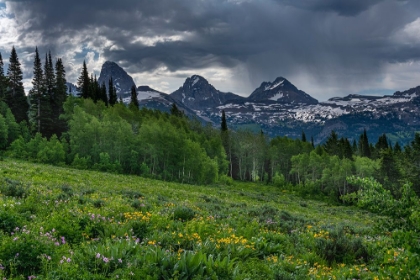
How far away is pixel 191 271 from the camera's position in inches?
252

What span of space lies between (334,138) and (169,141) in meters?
80.2

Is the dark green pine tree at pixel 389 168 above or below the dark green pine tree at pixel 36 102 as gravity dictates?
below

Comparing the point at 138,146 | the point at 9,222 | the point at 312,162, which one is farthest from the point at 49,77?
the point at 9,222

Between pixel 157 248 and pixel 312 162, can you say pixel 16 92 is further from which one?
pixel 157 248

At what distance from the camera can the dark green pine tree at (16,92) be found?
3115 inches

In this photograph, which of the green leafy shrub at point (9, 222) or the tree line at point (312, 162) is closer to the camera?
the green leafy shrub at point (9, 222)

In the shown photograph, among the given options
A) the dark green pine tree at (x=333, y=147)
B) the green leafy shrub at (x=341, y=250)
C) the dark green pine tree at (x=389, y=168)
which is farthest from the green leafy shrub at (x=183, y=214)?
the dark green pine tree at (x=333, y=147)

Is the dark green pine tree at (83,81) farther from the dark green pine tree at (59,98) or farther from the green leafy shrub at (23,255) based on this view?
the green leafy shrub at (23,255)

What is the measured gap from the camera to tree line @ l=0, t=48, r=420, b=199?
5600 cm

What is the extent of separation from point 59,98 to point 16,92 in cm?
1141

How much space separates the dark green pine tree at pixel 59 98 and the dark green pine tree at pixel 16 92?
851 centimetres

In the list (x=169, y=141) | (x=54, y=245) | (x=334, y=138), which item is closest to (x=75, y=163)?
(x=169, y=141)

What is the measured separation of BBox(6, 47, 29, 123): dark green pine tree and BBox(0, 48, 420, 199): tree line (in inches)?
9.1

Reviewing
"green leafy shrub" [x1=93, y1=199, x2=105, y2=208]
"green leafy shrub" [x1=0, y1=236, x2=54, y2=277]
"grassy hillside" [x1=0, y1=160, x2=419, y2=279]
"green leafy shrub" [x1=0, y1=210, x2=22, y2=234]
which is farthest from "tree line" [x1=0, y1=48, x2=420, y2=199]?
"green leafy shrub" [x1=0, y1=236, x2=54, y2=277]
